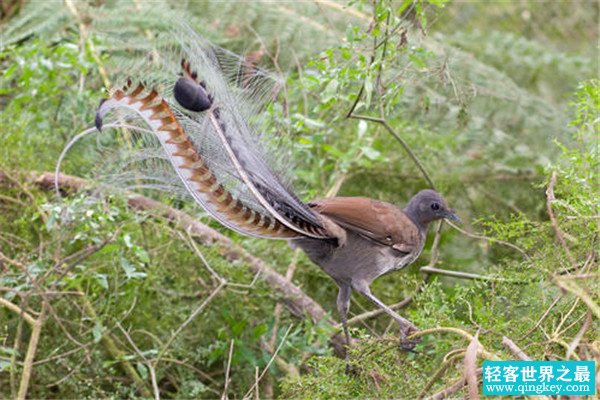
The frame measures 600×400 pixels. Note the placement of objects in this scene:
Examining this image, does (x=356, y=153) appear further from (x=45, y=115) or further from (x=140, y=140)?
(x=140, y=140)

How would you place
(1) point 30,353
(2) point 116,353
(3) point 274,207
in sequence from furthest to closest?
1. (2) point 116,353
2. (1) point 30,353
3. (3) point 274,207

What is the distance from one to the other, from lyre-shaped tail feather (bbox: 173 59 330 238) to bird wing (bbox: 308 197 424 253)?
0.41 metres

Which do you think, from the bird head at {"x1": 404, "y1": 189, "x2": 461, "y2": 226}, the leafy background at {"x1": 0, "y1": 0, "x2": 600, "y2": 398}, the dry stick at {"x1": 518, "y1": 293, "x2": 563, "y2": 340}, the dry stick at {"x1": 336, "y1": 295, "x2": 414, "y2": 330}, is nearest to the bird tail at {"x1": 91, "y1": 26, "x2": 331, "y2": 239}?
the leafy background at {"x1": 0, "y1": 0, "x2": 600, "y2": 398}

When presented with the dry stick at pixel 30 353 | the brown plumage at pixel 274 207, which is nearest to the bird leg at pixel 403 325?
the brown plumage at pixel 274 207

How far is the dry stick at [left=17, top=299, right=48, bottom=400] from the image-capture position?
3.68 meters

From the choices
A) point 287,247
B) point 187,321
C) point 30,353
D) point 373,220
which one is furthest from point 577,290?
point 287,247

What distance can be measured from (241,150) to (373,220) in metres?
0.89

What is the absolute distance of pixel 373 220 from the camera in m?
4.01

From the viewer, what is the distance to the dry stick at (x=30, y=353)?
3.68 meters

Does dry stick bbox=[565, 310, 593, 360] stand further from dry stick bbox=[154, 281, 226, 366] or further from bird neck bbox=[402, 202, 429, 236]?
dry stick bbox=[154, 281, 226, 366]

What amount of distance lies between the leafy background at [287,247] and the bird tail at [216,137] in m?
0.27

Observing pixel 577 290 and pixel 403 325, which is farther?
pixel 403 325

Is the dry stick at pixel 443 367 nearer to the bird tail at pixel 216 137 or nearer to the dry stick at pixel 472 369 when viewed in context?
the dry stick at pixel 472 369

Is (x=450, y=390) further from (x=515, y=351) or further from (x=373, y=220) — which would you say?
(x=373, y=220)
